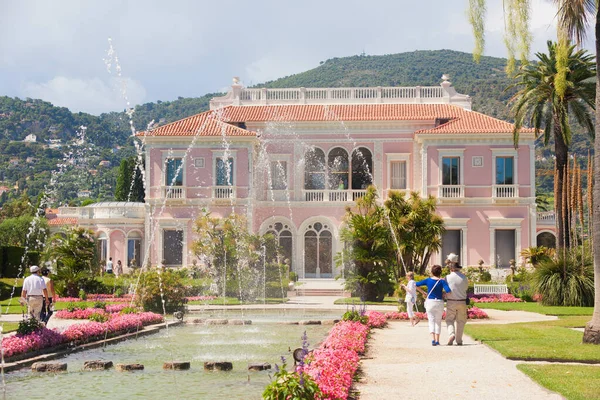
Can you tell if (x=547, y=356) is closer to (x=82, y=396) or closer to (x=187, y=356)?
(x=187, y=356)

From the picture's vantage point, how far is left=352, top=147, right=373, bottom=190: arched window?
4500cm

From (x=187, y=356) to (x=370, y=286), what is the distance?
15.6 m

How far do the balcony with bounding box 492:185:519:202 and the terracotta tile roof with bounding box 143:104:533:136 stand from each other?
9.50ft

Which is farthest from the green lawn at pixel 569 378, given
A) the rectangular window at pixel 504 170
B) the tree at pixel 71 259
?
the rectangular window at pixel 504 170

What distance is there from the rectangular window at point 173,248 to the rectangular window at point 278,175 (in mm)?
5675

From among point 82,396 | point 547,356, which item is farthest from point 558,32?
point 82,396

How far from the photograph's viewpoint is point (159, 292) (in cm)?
2377

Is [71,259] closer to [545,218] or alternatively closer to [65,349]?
[65,349]

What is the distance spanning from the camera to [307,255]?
145ft

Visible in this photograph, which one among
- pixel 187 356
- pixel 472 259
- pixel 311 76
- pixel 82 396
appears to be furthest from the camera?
pixel 311 76

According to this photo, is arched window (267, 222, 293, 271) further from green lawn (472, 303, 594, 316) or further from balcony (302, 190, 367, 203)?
green lawn (472, 303, 594, 316)

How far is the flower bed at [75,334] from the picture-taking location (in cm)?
1429

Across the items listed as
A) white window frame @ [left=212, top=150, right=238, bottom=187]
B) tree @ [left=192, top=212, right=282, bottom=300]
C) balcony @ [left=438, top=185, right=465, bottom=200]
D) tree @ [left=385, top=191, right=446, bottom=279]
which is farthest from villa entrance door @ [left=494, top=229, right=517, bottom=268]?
white window frame @ [left=212, top=150, right=238, bottom=187]

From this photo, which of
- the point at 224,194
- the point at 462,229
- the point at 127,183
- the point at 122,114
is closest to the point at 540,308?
the point at 462,229
